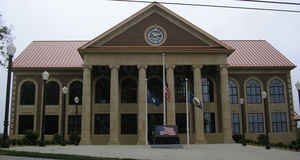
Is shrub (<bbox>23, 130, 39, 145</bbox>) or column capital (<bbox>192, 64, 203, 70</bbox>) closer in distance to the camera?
shrub (<bbox>23, 130, 39, 145</bbox>)

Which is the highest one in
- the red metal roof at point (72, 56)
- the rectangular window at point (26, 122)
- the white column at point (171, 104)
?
the red metal roof at point (72, 56)

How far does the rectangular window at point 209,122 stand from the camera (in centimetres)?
3653

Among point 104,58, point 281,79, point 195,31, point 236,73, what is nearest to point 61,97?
point 104,58

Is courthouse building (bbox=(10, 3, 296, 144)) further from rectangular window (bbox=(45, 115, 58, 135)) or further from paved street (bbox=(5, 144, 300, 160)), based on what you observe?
paved street (bbox=(5, 144, 300, 160))

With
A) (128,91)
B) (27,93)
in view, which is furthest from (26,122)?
(128,91)

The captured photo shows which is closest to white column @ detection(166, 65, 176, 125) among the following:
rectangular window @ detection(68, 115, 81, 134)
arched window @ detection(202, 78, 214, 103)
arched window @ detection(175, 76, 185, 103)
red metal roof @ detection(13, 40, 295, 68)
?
arched window @ detection(175, 76, 185, 103)

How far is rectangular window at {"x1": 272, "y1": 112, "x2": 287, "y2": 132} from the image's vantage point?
38094 millimetres

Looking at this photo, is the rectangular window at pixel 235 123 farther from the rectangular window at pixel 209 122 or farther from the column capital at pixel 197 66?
the column capital at pixel 197 66

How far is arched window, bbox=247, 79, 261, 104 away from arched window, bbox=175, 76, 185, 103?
8398 millimetres

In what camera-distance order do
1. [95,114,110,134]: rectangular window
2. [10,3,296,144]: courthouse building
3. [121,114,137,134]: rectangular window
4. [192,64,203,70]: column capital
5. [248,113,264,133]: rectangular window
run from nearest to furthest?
[10,3,296,144]: courthouse building < [192,64,203,70]: column capital < [95,114,110,134]: rectangular window < [121,114,137,134]: rectangular window < [248,113,264,133]: rectangular window

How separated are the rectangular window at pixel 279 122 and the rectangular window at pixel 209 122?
7.67 m

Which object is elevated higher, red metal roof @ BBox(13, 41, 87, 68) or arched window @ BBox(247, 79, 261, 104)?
red metal roof @ BBox(13, 41, 87, 68)

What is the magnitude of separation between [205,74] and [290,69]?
35.8 ft

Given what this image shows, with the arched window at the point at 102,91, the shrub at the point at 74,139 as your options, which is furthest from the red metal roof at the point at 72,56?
the shrub at the point at 74,139
